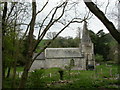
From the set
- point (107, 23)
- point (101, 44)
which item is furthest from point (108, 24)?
A: point (101, 44)

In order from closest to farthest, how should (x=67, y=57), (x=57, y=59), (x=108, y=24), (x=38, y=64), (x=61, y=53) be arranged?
(x=108, y=24), (x=38, y=64), (x=57, y=59), (x=67, y=57), (x=61, y=53)

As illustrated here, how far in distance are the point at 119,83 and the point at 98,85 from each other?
2.05 m

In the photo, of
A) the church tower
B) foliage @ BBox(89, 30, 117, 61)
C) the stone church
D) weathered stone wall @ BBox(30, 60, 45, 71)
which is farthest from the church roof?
foliage @ BBox(89, 30, 117, 61)

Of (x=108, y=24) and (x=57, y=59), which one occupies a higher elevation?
(x=108, y=24)

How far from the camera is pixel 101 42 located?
38.2 m

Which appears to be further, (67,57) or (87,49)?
(87,49)

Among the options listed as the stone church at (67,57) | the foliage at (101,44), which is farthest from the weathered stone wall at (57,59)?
the foliage at (101,44)

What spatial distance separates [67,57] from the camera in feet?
107

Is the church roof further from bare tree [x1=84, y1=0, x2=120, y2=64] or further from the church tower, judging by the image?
bare tree [x1=84, y1=0, x2=120, y2=64]

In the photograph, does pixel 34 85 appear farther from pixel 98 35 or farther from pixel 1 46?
pixel 98 35

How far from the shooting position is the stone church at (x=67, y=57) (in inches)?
1267

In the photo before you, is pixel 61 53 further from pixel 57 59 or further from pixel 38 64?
pixel 38 64

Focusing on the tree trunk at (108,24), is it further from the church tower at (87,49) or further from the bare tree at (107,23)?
the church tower at (87,49)

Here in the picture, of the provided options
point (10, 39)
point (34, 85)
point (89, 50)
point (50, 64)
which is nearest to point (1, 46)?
point (10, 39)
